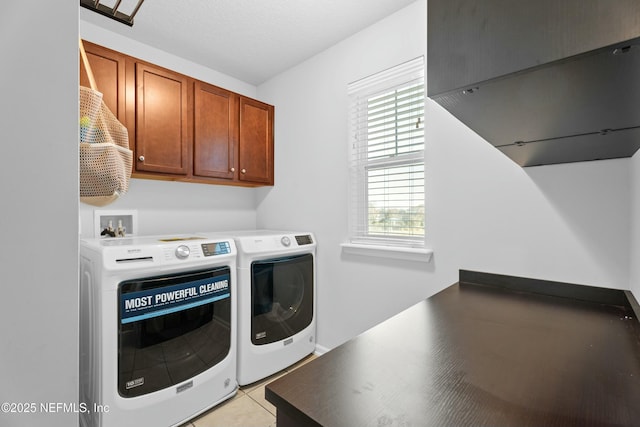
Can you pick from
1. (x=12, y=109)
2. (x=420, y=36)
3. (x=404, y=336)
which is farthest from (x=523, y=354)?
(x=420, y=36)

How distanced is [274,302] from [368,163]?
124 centimetres

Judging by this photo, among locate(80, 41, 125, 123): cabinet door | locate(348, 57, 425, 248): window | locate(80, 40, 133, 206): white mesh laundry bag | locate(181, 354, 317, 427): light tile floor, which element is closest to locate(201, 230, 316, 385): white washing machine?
locate(181, 354, 317, 427): light tile floor

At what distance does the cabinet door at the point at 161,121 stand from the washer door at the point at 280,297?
3.28ft

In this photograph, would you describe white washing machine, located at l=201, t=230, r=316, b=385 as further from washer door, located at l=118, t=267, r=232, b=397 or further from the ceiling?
the ceiling

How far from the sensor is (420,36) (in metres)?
1.78

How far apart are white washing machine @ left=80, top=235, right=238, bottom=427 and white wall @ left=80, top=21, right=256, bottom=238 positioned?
2.25ft

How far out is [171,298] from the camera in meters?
1.57

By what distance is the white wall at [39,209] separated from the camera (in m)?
0.51

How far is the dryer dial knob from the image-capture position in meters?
1.61

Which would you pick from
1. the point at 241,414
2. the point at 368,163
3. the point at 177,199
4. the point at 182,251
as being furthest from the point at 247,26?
the point at 241,414

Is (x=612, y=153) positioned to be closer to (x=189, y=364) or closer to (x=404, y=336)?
(x=404, y=336)

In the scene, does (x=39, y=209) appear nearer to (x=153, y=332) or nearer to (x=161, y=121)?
(x=153, y=332)

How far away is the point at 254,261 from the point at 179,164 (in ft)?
3.08

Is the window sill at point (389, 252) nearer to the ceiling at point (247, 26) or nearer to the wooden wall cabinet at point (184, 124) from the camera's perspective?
the wooden wall cabinet at point (184, 124)
